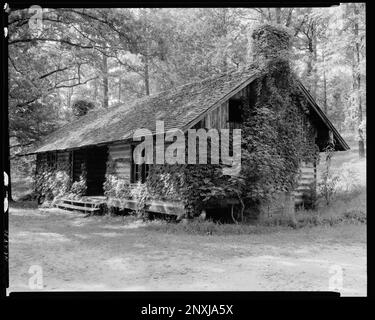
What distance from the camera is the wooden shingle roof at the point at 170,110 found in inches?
510

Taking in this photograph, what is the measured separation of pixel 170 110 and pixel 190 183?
341 centimetres

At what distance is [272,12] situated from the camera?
93.5 feet

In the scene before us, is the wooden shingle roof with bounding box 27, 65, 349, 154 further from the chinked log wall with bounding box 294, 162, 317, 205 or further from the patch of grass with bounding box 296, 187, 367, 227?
the patch of grass with bounding box 296, 187, 367, 227

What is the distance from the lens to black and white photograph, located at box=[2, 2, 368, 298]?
23.0 feet

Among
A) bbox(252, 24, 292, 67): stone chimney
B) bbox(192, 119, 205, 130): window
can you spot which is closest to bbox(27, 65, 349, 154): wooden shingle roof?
bbox(192, 119, 205, 130): window

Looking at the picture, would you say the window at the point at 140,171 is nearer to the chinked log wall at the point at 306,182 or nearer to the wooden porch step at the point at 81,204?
the wooden porch step at the point at 81,204

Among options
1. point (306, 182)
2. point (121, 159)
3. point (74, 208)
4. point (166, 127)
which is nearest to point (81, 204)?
point (74, 208)

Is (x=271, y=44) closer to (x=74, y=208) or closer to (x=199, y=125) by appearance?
(x=199, y=125)

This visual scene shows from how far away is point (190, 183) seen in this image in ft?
40.5

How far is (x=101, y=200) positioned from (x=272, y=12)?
1977 cm

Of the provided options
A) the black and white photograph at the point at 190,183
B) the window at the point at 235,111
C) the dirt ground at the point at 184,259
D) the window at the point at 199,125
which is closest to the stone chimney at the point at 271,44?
the black and white photograph at the point at 190,183

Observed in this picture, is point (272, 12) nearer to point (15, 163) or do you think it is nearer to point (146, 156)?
point (146, 156)

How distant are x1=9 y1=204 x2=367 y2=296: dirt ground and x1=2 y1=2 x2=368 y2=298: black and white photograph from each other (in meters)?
0.04
